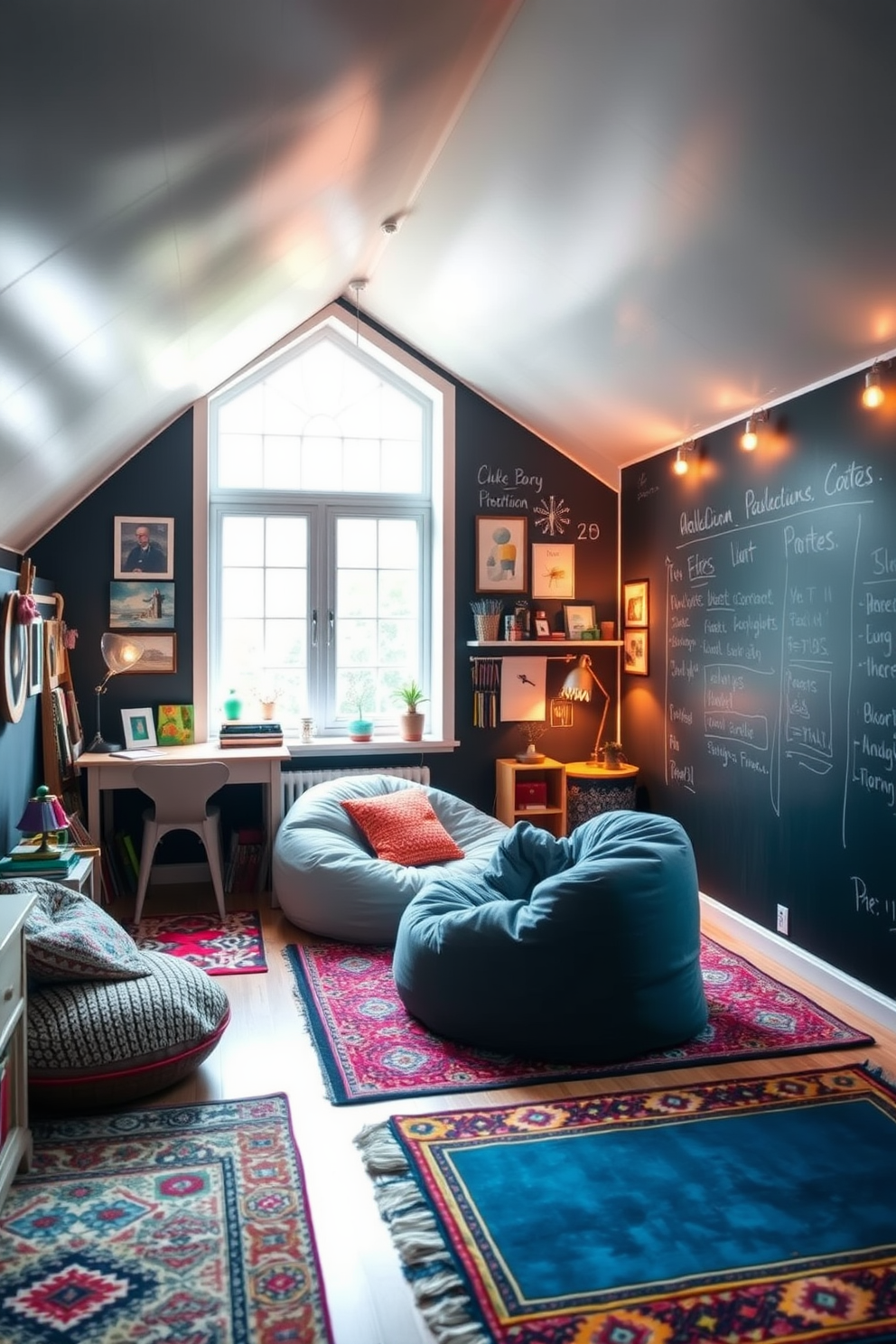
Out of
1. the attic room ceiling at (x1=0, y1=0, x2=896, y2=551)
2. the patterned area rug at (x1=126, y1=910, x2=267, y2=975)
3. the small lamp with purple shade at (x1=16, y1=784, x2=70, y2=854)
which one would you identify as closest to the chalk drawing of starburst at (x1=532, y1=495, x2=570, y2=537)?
the attic room ceiling at (x1=0, y1=0, x2=896, y2=551)

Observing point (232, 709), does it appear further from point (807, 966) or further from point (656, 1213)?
point (656, 1213)

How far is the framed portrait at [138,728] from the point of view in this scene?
5.03m

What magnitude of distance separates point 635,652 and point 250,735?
7.13 ft

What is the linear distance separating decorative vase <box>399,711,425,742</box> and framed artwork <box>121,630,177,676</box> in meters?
1.30

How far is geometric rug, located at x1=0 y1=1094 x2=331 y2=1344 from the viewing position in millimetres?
1902

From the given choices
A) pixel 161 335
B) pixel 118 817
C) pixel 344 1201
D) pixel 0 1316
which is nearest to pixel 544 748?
pixel 118 817

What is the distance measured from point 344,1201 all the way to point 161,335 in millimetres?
2803

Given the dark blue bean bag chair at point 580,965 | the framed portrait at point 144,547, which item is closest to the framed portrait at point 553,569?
the framed portrait at point 144,547

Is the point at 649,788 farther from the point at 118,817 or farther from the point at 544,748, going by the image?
the point at 118,817

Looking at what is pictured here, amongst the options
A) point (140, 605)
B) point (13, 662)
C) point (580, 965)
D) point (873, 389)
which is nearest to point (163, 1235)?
point (580, 965)

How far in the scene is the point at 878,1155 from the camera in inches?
98.7

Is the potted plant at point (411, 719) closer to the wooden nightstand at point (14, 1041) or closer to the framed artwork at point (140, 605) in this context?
the framed artwork at point (140, 605)

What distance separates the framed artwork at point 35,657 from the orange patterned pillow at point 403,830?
4.97 ft

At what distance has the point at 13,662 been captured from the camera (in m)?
3.68
